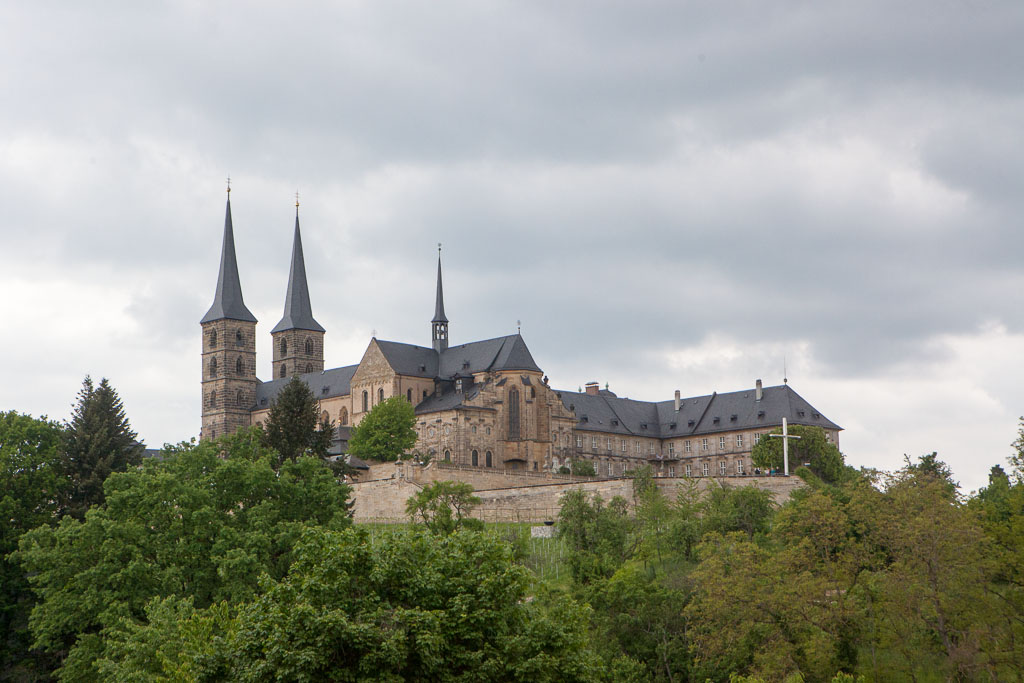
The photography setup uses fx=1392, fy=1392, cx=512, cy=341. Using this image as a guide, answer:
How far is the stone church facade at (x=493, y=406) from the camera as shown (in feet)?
399

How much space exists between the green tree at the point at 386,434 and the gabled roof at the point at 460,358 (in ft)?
38.8

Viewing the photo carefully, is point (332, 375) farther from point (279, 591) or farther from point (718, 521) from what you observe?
point (279, 591)

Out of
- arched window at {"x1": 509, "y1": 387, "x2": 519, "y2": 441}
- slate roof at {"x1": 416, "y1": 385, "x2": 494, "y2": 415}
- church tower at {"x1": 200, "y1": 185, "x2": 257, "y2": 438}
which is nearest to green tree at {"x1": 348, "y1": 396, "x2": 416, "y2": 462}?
slate roof at {"x1": 416, "y1": 385, "x2": 494, "y2": 415}

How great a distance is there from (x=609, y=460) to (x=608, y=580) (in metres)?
81.8

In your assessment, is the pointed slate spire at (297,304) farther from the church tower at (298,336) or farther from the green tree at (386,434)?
the green tree at (386,434)

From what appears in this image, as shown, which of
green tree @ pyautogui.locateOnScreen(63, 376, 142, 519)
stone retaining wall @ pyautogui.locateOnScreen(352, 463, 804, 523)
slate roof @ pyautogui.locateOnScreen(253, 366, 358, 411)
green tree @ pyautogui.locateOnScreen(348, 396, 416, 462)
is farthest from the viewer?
slate roof @ pyautogui.locateOnScreen(253, 366, 358, 411)

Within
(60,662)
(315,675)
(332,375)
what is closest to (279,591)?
(315,675)

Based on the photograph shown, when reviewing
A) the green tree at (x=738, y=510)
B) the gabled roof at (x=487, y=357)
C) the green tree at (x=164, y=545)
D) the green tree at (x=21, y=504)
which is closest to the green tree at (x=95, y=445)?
the green tree at (x=21, y=504)

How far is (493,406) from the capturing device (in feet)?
400

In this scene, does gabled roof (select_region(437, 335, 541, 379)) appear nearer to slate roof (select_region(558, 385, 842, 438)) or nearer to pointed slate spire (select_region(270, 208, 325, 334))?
slate roof (select_region(558, 385, 842, 438))

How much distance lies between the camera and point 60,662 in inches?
2219

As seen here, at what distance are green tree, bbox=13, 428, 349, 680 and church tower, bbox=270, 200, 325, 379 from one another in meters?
106

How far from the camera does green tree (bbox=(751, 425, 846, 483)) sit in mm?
103750

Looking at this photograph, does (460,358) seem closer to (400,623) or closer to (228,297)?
(228,297)
